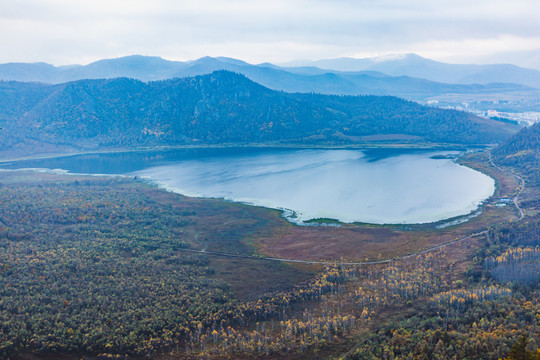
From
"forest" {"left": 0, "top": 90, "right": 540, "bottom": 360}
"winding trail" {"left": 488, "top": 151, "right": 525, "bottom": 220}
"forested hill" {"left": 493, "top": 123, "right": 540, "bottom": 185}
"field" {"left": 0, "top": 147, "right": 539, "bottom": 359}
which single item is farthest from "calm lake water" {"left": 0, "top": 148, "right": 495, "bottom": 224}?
"forest" {"left": 0, "top": 90, "right": 540, "bottom": 360}

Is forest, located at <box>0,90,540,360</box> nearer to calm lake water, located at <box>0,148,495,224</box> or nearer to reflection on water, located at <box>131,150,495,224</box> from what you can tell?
reflection on water, located at <box>131,150,495,224</box>

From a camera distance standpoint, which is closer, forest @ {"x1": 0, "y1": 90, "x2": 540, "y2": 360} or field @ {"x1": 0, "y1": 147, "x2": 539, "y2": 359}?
forest @ {"x1": 0, "y1": 90, "x2": 540, "y2": 360}

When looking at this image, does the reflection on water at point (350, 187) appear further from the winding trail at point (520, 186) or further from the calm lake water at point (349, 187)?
the winding trail at point (520, 186)

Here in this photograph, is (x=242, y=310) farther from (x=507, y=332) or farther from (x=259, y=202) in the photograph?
(x=259, y=202)

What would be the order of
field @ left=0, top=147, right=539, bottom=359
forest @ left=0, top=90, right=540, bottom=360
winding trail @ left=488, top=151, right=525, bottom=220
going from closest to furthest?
forest @ left=0, top=90, right=540, bottom=360
field @ left=0, top=147, right=539, bottom=359
winding trail @ left=488, top=151, right=525, bottom=220

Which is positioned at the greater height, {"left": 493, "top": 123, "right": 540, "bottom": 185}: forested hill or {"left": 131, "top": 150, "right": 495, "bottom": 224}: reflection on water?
{"left": 493, "top": 123, "right": 540, "bottom": 185}: forested hill

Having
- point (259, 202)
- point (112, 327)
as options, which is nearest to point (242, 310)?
point (112, 327)
